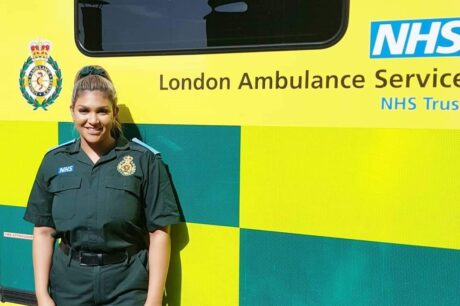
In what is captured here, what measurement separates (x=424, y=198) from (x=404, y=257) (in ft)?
0.72

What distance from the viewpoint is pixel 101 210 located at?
2.05m

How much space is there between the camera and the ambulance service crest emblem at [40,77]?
2449mm

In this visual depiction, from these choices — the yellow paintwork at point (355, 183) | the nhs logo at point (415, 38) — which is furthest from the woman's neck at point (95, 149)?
the nhs logo at point (415, 38)

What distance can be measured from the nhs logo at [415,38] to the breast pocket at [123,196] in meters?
1.00

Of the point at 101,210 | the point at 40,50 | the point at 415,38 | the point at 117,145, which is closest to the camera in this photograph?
the point at 415,38

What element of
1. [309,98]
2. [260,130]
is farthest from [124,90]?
[309,98]

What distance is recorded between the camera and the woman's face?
2.05 meters

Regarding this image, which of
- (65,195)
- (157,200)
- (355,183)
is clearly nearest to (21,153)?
(65,195)

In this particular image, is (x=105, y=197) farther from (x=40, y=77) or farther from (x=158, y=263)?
(x=40, y=77)

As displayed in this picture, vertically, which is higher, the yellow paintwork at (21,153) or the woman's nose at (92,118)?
the woman's nose at (92,118)

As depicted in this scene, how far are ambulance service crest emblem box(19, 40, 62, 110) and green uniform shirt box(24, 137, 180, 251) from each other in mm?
384

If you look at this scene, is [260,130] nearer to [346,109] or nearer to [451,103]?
[346,109]

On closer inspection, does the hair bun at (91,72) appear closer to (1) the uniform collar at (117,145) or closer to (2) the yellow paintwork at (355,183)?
(1) the uniform collar at (117,145)

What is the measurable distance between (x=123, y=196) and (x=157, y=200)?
13cm
